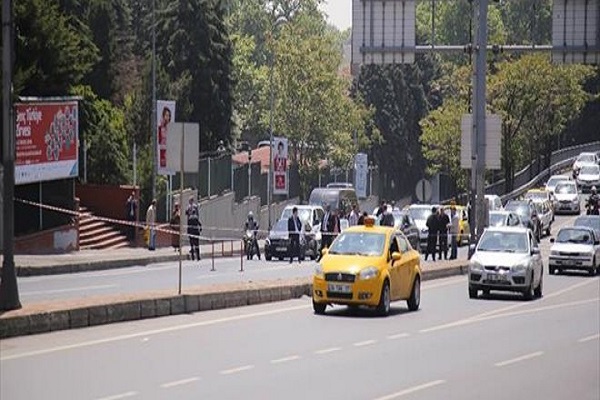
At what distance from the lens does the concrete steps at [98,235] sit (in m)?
48.4

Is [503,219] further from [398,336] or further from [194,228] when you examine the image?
[398,336]

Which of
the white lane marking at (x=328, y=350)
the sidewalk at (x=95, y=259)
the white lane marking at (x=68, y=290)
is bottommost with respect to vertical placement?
the sidewalk at (x=95, y=259)

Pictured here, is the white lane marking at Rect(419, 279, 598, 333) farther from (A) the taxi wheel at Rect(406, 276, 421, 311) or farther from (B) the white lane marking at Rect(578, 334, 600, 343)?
(B) the white lane marking at Rect(578, 334, 600, 343)

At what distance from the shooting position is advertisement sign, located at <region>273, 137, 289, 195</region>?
60531mm

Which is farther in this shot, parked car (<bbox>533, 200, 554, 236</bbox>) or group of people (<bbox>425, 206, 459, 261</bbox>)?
parked car (<bbox>533, 200, 554, 236</bbox>)

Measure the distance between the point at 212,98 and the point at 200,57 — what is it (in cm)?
227

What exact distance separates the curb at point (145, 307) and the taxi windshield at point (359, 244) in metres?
2.13

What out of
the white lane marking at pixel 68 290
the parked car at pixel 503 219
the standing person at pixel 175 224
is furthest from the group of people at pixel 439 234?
the white lane marking at pixel 68 290

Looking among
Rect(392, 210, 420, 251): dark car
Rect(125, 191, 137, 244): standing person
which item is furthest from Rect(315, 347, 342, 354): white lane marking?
Rect(125, 191, 137, 244): standing person

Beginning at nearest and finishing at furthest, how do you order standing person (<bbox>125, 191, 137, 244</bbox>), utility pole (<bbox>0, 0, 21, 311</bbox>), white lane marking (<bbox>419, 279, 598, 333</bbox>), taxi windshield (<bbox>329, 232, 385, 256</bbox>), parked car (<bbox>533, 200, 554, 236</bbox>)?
utility pole (<bbox>0, 0, 21, 311</bbox>) < white lane marking (<bbox>419, 279, 598, 333</bbox>) < taxi windshield (<bbox>329, 232, 385, 256</bbox>) < standing person (<bbox>125, 191, 137, 244</bbox>) < parked car (<bbox>533, 200, 554, 236</bbox>)

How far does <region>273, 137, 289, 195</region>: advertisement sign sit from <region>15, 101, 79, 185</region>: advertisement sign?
51.4 feet

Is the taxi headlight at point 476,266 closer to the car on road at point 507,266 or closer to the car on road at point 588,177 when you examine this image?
the car on road at point 507,266

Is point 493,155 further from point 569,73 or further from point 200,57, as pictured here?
point 569,73

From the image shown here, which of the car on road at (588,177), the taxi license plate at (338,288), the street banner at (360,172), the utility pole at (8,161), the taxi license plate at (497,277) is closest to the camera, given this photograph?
the utility pole at (8,161)
